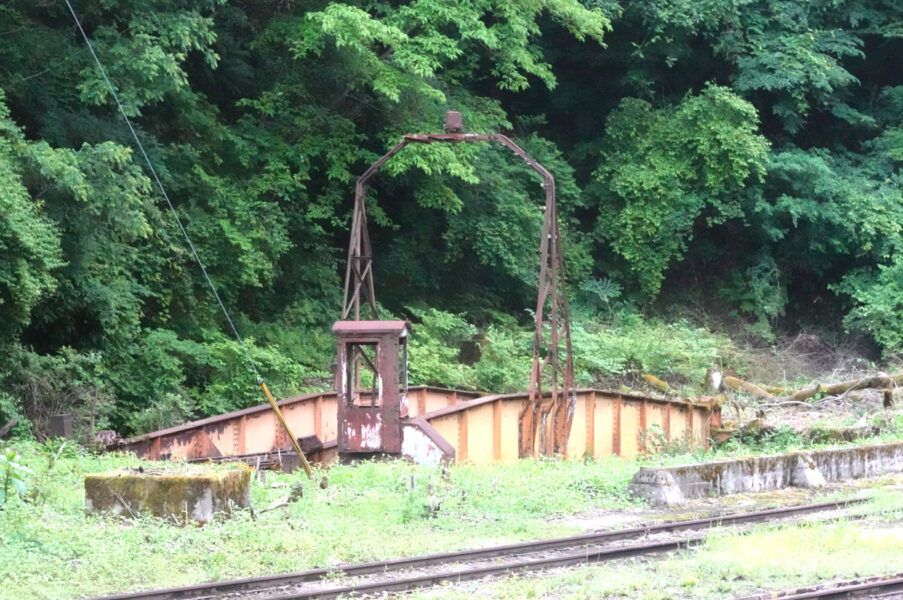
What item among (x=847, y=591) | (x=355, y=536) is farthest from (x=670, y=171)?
(x=847, y=591)

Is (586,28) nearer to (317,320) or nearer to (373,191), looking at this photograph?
(373,191)

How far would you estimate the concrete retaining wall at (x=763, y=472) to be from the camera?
13039 millimetres

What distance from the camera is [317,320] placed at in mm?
25344

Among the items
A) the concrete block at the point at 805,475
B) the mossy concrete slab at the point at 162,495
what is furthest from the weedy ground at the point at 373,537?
the concrete block at the point at 805,475

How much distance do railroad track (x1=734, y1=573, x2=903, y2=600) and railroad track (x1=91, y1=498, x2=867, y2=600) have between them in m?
2.02

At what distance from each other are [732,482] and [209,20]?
13147 millimetres

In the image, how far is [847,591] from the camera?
8.01 meters

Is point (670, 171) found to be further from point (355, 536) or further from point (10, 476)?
point (10, 476)

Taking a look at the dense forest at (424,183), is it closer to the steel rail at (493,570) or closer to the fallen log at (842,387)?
the fallen log at (842,387)

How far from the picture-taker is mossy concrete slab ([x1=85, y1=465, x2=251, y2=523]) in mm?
10516

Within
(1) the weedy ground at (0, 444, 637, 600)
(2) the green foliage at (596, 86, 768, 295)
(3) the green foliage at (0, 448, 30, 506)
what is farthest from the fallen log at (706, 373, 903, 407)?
(3) the green foliage at (0, 448, 30, 506)

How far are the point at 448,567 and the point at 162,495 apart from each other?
309 cm

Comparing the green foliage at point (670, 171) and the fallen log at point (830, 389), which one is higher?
the green foliage at point (670, 171)

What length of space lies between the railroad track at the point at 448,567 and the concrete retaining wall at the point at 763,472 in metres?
1.53
